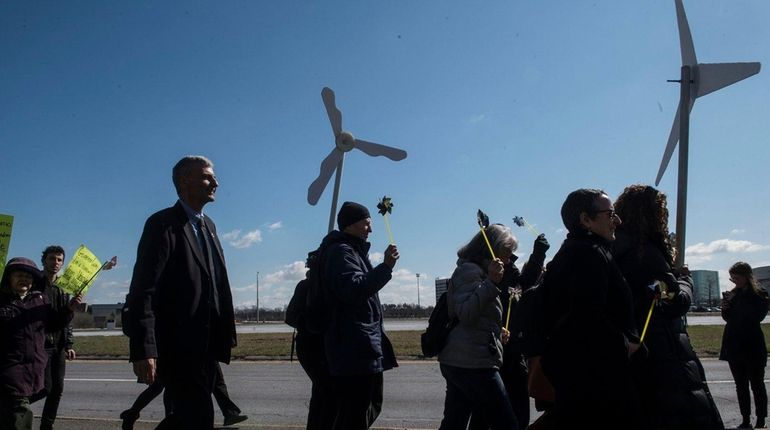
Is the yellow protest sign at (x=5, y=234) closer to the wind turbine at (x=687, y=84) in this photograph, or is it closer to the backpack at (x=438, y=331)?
the backpack at (x=438, y=331)

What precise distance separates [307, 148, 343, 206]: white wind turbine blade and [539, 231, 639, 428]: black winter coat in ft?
22.9

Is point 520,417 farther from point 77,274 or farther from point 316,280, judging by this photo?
point 77,274

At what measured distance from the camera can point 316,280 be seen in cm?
436

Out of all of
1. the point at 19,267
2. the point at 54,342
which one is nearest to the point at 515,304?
the point at 19,267

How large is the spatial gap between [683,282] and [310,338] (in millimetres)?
2632

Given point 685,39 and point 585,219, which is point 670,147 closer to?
point 685,39

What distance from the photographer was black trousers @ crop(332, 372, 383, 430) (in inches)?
157

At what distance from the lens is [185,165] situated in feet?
13.0

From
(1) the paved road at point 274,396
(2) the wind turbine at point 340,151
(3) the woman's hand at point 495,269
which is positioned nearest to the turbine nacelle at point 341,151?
(2) the wind turbine at point 340,151

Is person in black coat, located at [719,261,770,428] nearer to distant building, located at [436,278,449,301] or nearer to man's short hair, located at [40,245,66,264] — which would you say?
distant building, located at [436,278,449,301]

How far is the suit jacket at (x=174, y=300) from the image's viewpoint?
3.37 meters

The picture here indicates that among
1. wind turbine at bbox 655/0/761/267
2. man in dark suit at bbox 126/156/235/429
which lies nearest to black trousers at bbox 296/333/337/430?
man in dark suit at bbox 126/156/235/429

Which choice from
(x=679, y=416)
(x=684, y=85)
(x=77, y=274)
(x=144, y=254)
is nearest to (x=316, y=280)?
(x=144, y=254)

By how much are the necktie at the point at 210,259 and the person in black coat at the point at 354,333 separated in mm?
737
